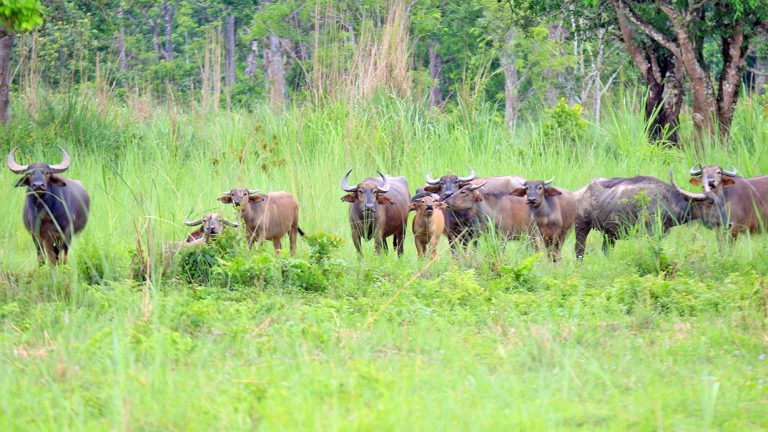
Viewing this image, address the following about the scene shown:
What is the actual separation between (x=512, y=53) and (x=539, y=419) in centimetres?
2338

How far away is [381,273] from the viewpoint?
31.3ft

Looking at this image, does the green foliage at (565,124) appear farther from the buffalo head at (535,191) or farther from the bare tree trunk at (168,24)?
the bare tree trunk at (168,24)

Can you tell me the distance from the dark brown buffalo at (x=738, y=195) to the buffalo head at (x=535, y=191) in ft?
6.11

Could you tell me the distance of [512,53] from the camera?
27.5m

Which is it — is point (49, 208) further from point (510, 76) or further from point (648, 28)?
point (510, 76)

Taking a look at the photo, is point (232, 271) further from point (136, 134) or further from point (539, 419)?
point (136, 134)

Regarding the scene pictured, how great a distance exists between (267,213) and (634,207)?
4.31 m


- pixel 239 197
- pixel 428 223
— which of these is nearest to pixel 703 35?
pixel 428 223

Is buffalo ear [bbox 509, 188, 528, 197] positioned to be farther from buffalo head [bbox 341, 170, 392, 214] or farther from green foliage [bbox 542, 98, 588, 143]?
green foliage [bbox 542, 98, 588, 143]

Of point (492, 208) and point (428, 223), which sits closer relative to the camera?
point (428, 223)

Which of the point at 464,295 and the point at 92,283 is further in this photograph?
the point at 92,283

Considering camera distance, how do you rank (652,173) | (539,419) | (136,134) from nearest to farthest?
(539,419), (652,173), (136,134)

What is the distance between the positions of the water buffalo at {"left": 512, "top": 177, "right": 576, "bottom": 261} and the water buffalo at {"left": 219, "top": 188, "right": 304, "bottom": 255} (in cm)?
274

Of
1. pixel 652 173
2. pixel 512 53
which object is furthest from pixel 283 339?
pixel 512 53
